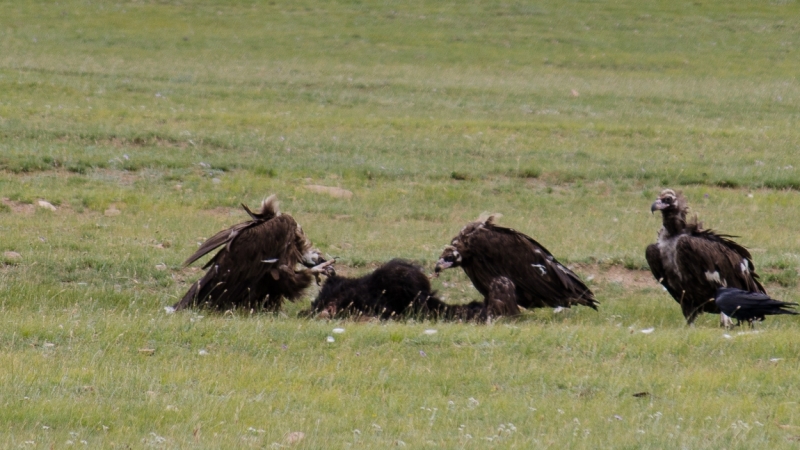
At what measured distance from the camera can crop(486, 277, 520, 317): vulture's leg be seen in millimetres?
9789

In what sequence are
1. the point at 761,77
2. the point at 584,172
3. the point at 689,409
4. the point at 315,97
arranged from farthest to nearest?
the point at 761,77 < the point at 315,97 < the point at 584,172 < the point at 689,409

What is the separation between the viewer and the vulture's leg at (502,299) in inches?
385

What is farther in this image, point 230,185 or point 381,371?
point 230,185

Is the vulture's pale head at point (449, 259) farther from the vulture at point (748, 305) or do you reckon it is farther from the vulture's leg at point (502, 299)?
the vulture at point (748, 305)

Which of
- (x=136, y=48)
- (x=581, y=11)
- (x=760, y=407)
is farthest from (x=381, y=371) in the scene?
(x=581, y=11)

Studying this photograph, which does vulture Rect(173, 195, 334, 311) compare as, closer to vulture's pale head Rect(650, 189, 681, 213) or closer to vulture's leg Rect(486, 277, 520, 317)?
vulture's leg Rect(486, 277, 520, 317)

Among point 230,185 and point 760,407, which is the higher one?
point 760,407

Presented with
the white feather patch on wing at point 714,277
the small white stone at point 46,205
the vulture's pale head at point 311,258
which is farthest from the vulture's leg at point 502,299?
the small white stone at point 46,205

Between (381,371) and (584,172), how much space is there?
11076 mm

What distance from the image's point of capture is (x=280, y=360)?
7359mm

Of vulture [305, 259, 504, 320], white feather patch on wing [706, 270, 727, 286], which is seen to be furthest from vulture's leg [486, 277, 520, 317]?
white feather patch on wing [706, 270, 727, 286]

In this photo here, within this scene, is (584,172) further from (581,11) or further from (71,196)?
(581,11)

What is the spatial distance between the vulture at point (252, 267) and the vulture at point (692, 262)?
3329mm

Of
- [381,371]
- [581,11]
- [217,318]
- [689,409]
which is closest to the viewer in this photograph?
[689,409]
